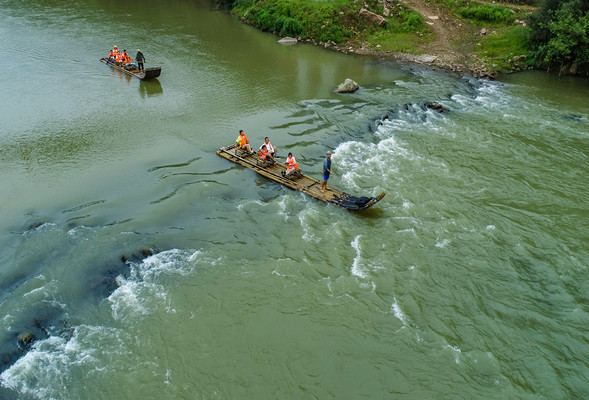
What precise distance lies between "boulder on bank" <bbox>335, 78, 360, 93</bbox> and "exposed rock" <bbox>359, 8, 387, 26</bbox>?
14657mm

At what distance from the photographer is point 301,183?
1966cm

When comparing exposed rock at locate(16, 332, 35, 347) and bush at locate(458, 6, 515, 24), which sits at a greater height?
bush at locate(458, 6, 515, 24)

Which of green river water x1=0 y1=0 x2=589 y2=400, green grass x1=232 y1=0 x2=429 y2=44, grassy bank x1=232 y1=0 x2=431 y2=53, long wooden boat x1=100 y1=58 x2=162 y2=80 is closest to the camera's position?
green river water x1=0 y1=0 x2=589 y2=400

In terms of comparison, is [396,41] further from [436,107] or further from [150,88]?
[150,88]

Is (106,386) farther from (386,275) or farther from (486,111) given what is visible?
(486,111)

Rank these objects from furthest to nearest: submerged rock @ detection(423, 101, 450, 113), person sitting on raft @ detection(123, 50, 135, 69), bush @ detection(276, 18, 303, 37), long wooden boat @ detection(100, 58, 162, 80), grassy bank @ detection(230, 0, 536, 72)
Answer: bush @ detection(276, 18, 303, 37) < grassy bank @ detection(230, 0, 536, 72) < person sitting on raft @ detection(123, 50, 135, 69) < long wooden boat @ detection(100, 58, 162, 80) < submerged rock @ detection(423, 101, 450, 113)

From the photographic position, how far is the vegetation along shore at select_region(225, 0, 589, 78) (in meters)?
33.7

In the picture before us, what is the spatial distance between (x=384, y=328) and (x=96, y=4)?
52657 millimetres

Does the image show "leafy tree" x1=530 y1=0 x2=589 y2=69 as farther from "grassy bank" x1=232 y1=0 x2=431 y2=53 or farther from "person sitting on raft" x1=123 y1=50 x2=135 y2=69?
"person sitting on raft" x1=123 y1=50 x2=135 y2=69

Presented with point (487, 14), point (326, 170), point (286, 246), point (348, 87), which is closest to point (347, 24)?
point (487, 14)

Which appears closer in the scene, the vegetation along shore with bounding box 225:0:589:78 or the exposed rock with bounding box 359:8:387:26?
the vegetation along shore with bounding box 225:0:589:78

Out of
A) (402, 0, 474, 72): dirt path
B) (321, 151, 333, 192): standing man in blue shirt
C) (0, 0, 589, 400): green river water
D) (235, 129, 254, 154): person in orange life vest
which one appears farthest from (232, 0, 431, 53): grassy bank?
(321, 151, 333, 192): standing man in blue shirt

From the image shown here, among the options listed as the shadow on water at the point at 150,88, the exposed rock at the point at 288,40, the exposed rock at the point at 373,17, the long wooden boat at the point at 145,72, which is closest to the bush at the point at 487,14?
the exposed rock at the point at 373,17

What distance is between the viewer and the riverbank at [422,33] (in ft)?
122
